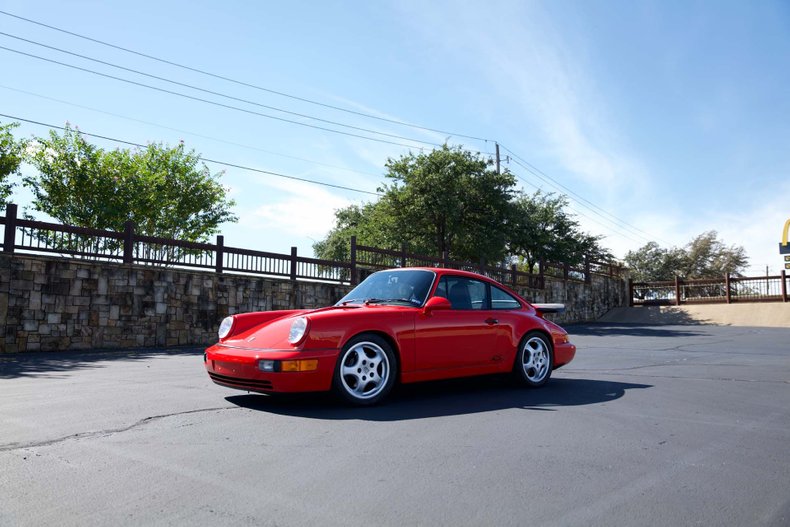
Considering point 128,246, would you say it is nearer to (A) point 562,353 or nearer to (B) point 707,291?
(A) point 562,353

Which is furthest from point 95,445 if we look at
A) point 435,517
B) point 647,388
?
point 647,388

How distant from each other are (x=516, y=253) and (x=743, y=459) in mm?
37464

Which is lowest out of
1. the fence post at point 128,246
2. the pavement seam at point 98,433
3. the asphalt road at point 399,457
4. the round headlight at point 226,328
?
the asphalt road at point 399,457

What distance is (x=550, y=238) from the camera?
38094 millimetres

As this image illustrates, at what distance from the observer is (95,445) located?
12.4 feet

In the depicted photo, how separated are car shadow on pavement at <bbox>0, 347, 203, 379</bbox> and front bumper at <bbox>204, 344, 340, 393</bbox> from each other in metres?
4.24

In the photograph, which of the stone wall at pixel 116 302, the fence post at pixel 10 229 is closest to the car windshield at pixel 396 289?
the stone wall at pixel 116 302

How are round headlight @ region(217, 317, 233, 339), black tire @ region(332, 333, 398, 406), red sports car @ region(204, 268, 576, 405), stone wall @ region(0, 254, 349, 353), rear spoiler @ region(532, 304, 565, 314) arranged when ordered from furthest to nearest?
1. stone wall @ region(0, 254, 349, 353)
2. rear spoiler @ region(532, 304, 565, 314)
3. round headlight @ region(217, 317, 233, 339)
4. black tire @ region(332, 333, 398, 406)
5. red sports car @ region(204, 268, 576, 405)

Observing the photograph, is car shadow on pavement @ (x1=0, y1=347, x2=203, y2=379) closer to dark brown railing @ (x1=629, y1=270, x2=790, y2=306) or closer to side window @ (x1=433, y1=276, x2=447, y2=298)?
side window @ (x1=433, y1=276, x2=447, y2=298)

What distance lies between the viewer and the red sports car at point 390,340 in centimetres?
500

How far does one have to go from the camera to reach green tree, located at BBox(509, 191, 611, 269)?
1481 inches

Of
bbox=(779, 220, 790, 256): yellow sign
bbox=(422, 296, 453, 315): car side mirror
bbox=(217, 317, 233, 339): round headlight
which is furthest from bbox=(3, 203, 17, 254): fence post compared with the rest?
bbox=(779, 220, 790, 256): yellow sign

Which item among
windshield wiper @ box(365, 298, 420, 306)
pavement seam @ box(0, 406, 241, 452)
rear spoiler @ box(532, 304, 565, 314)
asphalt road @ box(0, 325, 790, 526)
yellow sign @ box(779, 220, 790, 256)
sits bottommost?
asphalt road @ box(0, 325, 790, 526)

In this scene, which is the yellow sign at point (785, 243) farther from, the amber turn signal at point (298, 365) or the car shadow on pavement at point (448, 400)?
the amber turn signal at point (298, 365)
